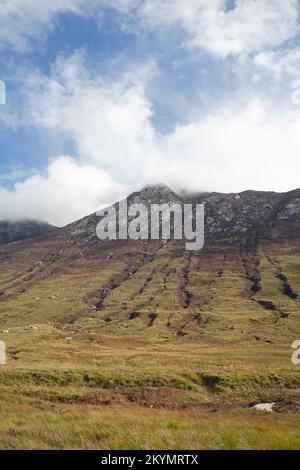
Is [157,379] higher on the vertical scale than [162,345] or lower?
higher

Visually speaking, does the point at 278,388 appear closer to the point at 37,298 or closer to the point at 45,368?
the point at 45,368

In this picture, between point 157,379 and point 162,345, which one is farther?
point 162,345

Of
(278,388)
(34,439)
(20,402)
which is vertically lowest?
(278,388)

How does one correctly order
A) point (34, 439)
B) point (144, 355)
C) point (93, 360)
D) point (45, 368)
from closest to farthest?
point (34, 439), point (45, 368), point (93, 360), point (144, 355)

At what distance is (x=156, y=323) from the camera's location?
13625cm

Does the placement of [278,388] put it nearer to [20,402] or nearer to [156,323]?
[20,402]

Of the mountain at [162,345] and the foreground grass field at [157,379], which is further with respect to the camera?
the mountain at [162,345]

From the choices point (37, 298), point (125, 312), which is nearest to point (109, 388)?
point (125, 312)

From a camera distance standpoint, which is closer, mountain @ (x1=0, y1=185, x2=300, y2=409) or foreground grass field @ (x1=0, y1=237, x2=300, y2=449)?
foreground grass field @ (x1=0, y1=237, x2=300, y2=449)

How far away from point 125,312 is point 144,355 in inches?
3740

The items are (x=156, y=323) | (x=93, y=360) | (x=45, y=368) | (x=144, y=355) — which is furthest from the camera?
(x=156, y=323)
